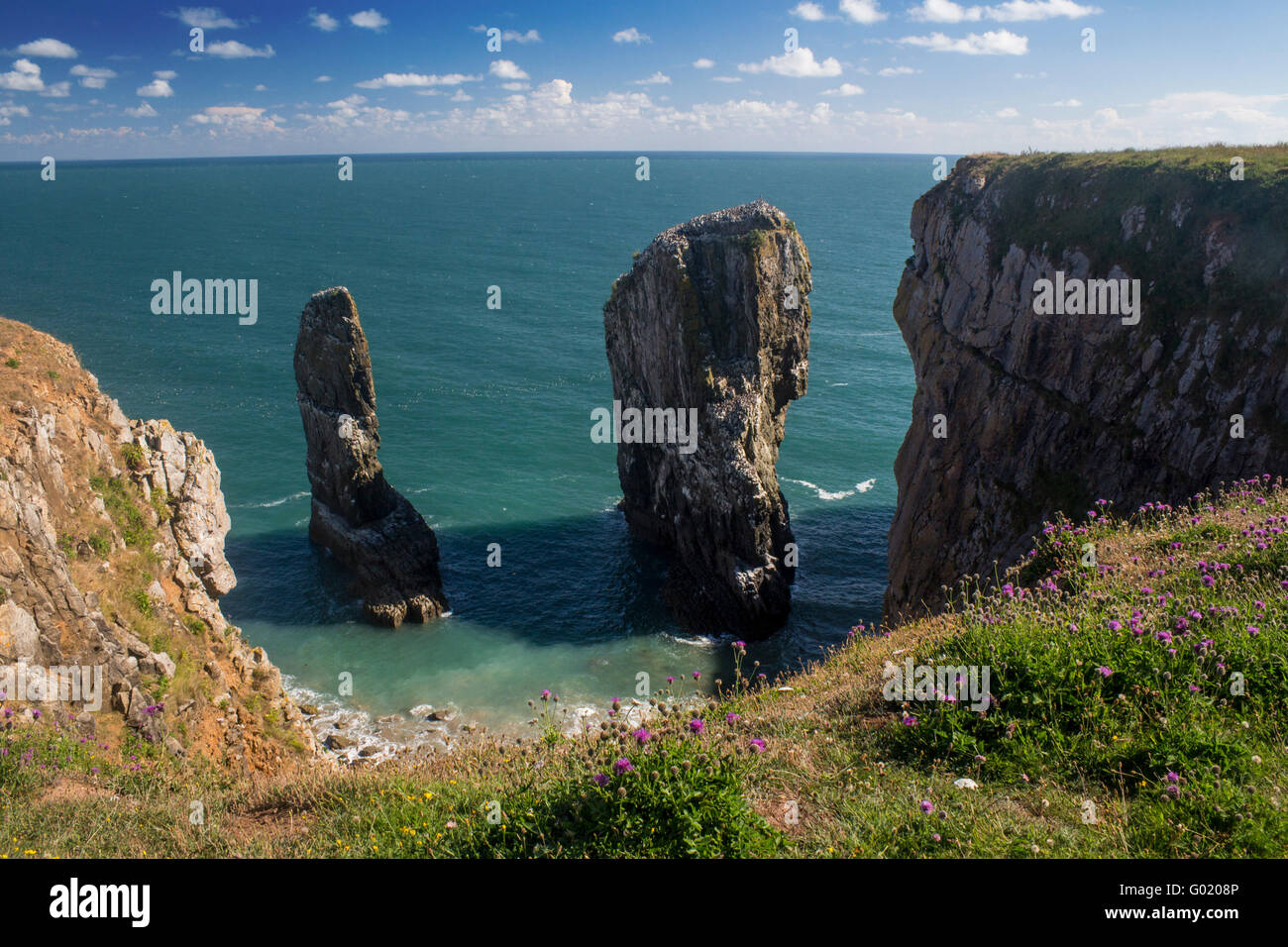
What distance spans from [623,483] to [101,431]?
31126 mm

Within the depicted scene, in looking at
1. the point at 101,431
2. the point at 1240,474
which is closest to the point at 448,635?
the point at 101,431

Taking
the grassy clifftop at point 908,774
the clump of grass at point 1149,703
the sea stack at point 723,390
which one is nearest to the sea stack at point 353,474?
the sea stack at point 723,390

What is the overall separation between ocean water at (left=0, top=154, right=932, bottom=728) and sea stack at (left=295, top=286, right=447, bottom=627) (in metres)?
1.75

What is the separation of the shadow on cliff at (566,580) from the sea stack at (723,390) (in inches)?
79.3

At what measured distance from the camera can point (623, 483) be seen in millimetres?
52156

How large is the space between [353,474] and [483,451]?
1766 centimetres

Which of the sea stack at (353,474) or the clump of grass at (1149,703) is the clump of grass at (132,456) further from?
the clump of grass at (1149,703)

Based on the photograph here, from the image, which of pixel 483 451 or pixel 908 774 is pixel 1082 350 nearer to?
pixel 908 774

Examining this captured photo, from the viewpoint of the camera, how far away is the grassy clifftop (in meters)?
7.02

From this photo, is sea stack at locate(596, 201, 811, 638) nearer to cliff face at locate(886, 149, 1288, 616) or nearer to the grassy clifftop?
cliff face at locate(886, 149, 1288, 616)

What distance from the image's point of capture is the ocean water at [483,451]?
3978cm

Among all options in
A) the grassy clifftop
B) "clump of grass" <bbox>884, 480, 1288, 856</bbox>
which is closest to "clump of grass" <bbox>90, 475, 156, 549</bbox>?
the grassy clifftop

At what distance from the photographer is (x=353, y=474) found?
45219mm
